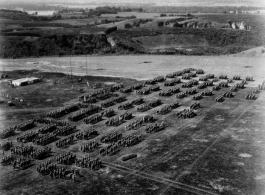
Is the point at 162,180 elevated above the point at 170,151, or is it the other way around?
the point at 170,151

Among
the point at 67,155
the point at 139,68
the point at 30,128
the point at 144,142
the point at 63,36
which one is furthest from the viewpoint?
the point at 63,36

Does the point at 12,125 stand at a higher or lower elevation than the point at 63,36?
lower

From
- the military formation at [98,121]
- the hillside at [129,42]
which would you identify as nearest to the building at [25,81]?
the military formation at [98,121]

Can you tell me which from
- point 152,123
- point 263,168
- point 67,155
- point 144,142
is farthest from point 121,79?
point 263,168

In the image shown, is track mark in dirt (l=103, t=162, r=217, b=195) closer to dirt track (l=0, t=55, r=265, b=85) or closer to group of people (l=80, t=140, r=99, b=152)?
group of people (l=80, t=140, r=99, b=152)

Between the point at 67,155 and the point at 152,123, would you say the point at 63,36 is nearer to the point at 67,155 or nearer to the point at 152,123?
the point at 152,123

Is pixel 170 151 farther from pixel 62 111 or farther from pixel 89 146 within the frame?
pixel 62 111

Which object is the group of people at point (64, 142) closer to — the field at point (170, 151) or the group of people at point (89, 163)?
the field at point (170, 151)

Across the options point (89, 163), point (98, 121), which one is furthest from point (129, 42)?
point (89, 163)
